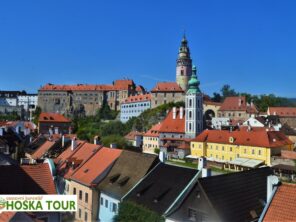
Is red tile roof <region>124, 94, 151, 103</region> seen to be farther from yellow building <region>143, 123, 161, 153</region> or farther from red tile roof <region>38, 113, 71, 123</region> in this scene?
yellow building <region>143, 123, 161, 153</region>

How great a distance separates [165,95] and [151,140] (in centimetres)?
4206

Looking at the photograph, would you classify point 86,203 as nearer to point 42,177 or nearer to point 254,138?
point 42,177

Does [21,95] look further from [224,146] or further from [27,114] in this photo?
[224,146]

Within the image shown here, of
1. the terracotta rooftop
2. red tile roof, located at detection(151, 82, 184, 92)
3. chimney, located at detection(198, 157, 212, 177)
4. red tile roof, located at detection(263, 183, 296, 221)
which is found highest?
the terracotta rooftop

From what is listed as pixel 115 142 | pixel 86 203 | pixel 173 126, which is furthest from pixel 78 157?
pixel 173 126

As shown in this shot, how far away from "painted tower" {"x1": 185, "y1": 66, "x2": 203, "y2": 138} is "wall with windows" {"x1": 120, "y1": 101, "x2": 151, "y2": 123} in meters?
42.4

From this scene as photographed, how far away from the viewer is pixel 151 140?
86.2 m

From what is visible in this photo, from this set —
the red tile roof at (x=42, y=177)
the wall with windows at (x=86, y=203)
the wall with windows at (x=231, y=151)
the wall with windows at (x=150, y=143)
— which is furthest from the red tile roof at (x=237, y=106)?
the red tile roof at (x=42, y=177)

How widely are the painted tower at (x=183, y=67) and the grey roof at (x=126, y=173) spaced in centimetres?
10608

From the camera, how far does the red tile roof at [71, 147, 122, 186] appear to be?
28.0 m

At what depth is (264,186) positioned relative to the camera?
21797mm

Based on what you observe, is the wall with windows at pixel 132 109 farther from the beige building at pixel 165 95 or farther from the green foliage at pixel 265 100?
the green foliage at pixel 265 100

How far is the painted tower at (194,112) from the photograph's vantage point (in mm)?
81188

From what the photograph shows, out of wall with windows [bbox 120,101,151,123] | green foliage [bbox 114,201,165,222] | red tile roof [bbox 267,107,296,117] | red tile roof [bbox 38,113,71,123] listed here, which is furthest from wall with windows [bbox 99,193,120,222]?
wall with windows [bbox 120,101,151,123]
